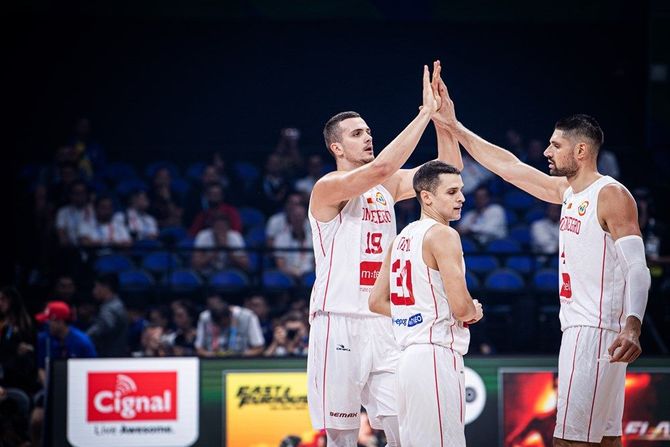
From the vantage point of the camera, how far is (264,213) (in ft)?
Result: 47.6

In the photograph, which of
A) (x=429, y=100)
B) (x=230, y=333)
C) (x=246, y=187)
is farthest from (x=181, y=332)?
(x=429, y=100)

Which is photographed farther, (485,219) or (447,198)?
(485,219)

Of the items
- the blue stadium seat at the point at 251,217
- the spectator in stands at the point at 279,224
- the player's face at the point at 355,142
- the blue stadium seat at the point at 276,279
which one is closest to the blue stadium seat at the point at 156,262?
the blue stadium seat at the point at 251,217

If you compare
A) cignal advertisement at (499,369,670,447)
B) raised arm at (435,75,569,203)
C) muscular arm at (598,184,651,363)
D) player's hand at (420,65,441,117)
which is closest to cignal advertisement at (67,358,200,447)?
cignal advertisement at (499,369,670,447)

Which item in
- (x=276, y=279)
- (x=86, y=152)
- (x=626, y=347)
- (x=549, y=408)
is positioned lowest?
(x=549, y=408)

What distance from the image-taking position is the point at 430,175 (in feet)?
19.6

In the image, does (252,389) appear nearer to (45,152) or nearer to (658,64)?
(45,152)

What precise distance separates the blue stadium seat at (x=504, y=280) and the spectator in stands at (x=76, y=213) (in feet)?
17.0

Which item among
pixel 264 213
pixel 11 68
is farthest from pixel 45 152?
pixel 264 213

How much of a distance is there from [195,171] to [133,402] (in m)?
6.63

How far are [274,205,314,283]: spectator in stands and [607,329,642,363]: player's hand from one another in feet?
23.8

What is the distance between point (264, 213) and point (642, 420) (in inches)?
261

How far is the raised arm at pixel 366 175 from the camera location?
630 centimetres

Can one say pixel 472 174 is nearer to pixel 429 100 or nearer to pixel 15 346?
pixel 15 346
